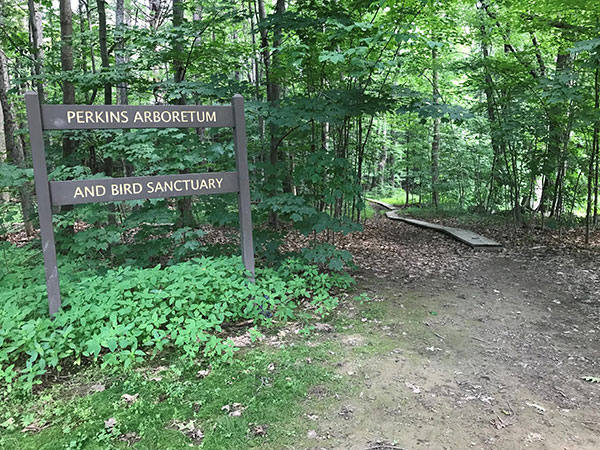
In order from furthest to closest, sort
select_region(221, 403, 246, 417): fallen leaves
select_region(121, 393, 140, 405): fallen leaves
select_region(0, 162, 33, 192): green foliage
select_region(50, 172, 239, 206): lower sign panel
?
1. select_region(0, 162, 33, 192): green foliage
2. select_region(50, 172, 239, 206): lower sign panel
3. select_region(121, 393, 140, 405): fallen leaves
4. select_region(221, 403, 246, 417): fallen leaves

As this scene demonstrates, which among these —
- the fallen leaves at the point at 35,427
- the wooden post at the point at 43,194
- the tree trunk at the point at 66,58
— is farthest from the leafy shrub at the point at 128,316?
the tree trunk at the point at 66,58

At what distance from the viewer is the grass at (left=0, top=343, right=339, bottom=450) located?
262cm

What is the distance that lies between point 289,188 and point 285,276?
444 centimetres

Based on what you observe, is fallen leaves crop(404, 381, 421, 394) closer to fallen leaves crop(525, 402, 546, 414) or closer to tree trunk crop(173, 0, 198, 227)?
fallen leaves crop(525, 402, 546, 414)

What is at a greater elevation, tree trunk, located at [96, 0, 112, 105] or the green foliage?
tree trunk, located at [96, 0, 112, 105]

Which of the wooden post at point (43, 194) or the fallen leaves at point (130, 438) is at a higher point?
the wooden post at point (43, 194)

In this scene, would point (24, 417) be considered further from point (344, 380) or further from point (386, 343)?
point (386, 343)

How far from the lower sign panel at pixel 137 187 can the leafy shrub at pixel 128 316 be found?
899 millimetres

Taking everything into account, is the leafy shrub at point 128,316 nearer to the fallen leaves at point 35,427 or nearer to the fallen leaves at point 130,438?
the fallen leaves at point 35,427

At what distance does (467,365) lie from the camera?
3.67 m

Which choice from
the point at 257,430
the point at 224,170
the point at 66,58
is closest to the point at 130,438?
the point at 257,430

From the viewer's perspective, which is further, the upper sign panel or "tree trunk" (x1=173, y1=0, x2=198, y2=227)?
"tree trunk" (x1=173, y1=0, x2=198, y2=227)

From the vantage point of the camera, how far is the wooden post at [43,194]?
372 cm

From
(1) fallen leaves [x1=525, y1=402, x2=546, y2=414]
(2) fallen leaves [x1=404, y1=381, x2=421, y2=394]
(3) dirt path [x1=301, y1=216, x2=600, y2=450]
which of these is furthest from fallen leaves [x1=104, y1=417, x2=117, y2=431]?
(1) fallen leaves [x1=525, y1=402, x2=546, y2=414]
